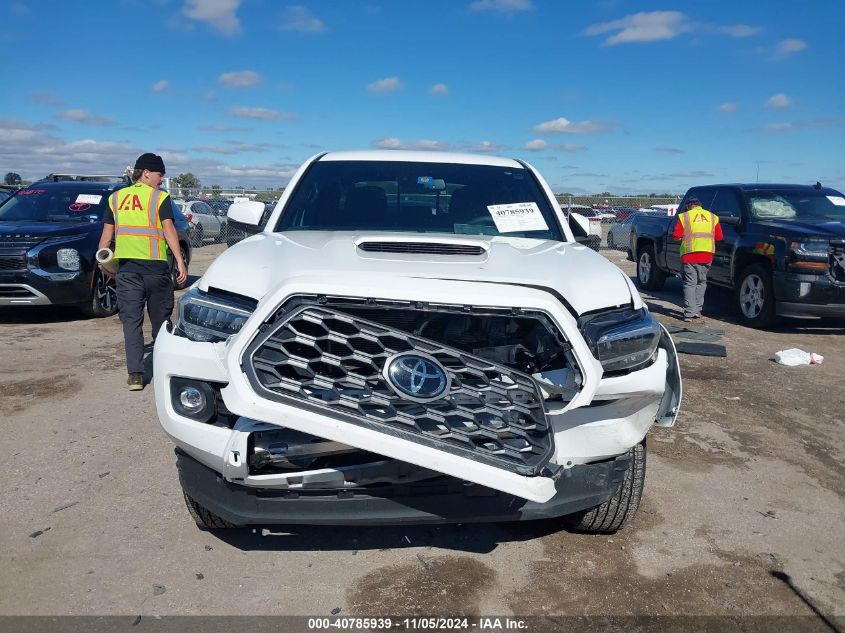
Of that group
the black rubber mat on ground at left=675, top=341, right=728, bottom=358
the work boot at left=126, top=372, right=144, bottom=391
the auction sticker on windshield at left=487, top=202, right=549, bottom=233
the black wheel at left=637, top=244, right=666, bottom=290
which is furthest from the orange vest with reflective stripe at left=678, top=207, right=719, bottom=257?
the work boot at left=126, top=372, right=144, bottom=391

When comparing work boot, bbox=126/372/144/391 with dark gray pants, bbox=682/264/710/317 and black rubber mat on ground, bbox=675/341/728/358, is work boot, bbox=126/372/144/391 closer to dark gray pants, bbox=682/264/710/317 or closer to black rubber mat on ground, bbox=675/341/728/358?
black rubber mat on ground, bbox=675/341/728/358

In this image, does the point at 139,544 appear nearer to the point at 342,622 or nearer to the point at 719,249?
the point at 342,622

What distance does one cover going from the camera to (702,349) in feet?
23.9

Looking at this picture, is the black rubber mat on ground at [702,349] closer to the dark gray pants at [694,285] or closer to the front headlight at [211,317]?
the dark gray pants at [694,285]

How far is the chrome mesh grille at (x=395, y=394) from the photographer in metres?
2.37

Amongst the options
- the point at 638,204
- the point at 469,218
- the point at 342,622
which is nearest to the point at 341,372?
the point at 342,622

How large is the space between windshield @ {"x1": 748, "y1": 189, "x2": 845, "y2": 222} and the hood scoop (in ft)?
24.5

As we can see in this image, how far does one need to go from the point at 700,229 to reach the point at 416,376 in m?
7.69

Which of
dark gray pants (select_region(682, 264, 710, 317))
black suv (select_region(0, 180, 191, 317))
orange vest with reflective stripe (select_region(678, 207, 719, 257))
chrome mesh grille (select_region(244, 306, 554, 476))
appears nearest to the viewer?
chrome mesh grille (select_region(244, 306, 554, 476))

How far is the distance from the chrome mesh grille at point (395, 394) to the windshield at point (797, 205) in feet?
26.3

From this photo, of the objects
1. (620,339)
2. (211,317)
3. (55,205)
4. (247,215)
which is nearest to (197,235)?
(55,205)

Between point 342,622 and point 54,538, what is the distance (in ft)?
5.14

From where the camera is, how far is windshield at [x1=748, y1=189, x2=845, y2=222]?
9.05 m

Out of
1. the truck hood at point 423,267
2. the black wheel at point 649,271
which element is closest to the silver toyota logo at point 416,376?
the truck hood at point 423,267
